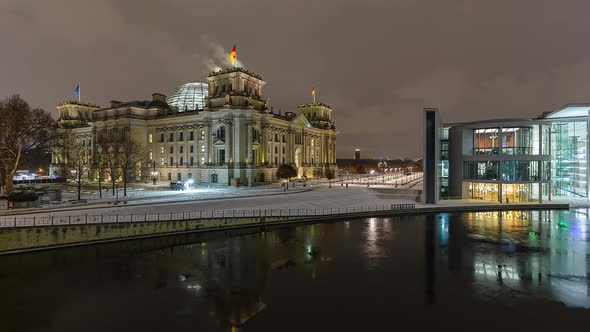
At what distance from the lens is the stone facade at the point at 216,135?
7781 centimetres

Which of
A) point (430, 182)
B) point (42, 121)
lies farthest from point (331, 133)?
point (42, 121)

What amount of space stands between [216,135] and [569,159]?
75.8m

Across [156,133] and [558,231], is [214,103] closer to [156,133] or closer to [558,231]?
[156,133]

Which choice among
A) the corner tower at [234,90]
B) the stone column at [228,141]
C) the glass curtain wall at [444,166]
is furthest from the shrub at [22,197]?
the glass curtain wall at [444,166]

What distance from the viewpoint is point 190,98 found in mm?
109562

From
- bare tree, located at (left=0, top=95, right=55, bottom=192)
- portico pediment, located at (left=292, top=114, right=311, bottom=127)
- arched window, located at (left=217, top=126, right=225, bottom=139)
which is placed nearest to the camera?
bare tree, located at (left=0, top=95, right=55, bottom=192)

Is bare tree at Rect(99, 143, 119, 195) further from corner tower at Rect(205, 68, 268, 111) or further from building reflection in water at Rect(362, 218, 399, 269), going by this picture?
building reflection in water at Rect(362, 218, 399, 269)

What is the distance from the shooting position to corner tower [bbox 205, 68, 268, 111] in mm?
77750

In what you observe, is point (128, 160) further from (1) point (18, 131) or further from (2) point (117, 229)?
(2) point (117, 229)

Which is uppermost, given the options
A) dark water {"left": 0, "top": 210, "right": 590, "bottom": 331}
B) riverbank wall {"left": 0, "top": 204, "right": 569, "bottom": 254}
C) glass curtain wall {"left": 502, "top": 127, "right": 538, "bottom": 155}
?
glass curtain wall {"left": 502, "top": 127, "right": 538, "bottom": 155}

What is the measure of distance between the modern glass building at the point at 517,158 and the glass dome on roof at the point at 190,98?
8194cm

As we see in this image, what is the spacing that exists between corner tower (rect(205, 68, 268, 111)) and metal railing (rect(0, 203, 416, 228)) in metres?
45.1

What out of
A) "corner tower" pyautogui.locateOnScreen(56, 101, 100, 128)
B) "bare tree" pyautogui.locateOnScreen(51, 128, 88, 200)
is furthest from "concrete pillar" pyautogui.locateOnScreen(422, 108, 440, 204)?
"corner tower" pyautogui.locateOnScreen(56, 101, 100, 128)

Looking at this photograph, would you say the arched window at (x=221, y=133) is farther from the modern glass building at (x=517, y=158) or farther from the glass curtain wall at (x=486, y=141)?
the glass curtain wall at (x=486, y=141)
